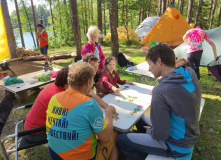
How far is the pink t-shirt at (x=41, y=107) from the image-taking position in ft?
6.29

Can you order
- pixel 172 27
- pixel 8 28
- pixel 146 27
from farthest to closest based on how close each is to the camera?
1. pixel 146 27
2. pixel 172 27
3. pixel 8 28

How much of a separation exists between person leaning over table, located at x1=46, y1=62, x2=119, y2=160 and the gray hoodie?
54 centimetres

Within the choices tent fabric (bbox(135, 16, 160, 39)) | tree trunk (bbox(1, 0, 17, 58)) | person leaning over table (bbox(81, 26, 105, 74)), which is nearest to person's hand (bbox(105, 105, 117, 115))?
person leaning over table (bbox(81, 26, 105, 74))

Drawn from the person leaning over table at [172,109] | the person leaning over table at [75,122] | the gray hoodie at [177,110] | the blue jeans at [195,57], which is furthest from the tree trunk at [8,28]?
the gray hoodie at [177,110]

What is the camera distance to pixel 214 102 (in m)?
3.90

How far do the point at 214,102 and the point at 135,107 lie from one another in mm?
2774

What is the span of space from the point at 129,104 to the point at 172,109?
914mm

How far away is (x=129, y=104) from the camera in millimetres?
2340

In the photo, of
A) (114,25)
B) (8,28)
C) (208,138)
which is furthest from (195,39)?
(8,28)

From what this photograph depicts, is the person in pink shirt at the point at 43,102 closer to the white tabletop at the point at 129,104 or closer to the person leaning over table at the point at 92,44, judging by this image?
the white tabletop at the point at 129,104

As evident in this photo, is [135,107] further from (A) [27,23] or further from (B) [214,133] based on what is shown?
(A) [27,23]

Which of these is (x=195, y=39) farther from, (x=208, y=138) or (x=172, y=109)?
(x=172, y=109)

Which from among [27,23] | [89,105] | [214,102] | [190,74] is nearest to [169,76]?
[190,74]

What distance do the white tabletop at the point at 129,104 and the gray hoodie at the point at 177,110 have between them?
0.40m
